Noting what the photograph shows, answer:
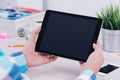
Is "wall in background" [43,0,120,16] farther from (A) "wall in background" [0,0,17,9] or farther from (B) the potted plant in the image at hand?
(B) the potted plant

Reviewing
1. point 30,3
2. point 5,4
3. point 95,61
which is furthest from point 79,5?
point 95,61

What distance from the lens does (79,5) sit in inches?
98.4

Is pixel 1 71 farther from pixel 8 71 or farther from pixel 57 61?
pixel 57 61

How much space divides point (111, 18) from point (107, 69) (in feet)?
0.88

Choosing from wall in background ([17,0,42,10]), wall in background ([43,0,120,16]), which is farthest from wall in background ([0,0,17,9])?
wall in background ([43,0,120,16])

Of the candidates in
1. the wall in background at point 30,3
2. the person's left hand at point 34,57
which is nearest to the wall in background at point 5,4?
the wall in background at point 30,3

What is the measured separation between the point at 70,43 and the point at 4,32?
588mm

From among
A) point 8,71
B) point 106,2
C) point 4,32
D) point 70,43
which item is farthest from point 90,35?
point 106,2

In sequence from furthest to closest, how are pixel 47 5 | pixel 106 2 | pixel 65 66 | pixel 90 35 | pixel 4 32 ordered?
1. pixel 47 5
2. pixel 106 2
3. pixel 4 32
4. pixel 65 66
5. pixel 90 35

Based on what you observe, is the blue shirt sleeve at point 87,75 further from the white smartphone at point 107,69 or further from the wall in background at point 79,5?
the wall in background at point 79,5

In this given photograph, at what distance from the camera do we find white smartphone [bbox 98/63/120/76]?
3.28 feet

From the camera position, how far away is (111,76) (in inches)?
38.6

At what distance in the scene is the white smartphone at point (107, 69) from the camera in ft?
3.28

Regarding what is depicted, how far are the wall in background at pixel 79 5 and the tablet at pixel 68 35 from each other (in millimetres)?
1350
